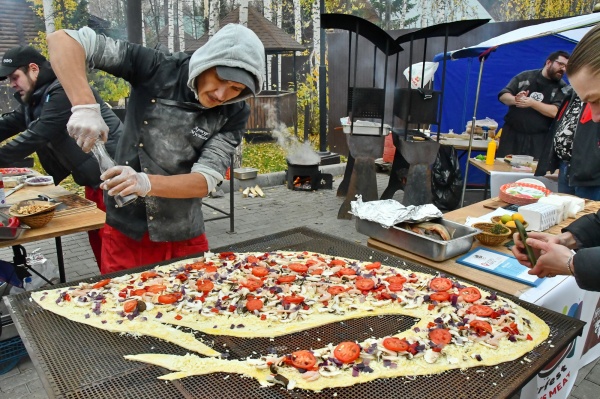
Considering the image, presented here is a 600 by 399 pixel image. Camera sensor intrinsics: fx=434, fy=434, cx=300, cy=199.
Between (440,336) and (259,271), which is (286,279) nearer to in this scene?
(259,271)

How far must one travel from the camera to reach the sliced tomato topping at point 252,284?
2.10m

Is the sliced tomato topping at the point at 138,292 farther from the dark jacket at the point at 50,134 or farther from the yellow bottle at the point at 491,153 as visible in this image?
the yellow bottle at the point at 491,153

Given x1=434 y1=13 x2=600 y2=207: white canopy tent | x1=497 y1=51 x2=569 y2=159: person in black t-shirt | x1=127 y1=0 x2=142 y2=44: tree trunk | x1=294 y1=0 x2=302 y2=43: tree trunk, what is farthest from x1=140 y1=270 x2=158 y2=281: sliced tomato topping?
x1=294 y1=0 x2=302 y2=43: tree trunk

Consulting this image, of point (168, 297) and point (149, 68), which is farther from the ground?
point (149, 68)

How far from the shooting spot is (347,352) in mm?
1592

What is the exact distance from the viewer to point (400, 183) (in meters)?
6.70

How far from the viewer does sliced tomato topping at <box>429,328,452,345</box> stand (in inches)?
67.4

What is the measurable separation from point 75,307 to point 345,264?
1339 millimetres

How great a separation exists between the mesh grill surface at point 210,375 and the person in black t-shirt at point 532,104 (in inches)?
173

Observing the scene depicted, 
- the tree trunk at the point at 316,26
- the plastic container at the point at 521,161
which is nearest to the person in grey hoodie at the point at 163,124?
the plastic container at the point at 521,161

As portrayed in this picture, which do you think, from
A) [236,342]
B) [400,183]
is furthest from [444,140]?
[236,342]

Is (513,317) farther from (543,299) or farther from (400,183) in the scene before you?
(400,183)

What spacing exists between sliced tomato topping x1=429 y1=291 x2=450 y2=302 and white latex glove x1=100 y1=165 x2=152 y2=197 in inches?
56.6

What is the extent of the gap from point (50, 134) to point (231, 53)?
218cm
